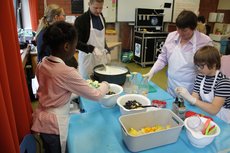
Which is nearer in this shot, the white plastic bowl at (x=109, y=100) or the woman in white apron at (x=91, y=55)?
the white plastic bowl at (x=109, y=100)

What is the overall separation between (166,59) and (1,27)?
1347 millimetres

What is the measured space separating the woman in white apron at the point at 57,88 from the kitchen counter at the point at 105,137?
0.10m

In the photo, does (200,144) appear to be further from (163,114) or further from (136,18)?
(136,18)

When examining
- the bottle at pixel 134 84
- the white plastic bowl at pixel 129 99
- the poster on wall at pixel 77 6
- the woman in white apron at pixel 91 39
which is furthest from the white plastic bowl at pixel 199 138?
the poster on wall at pixel 77 6

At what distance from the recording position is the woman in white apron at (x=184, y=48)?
4.60ft

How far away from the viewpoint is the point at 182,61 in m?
1.54

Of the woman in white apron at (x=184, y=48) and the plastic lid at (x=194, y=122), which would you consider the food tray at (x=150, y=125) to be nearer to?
the plastic lid at (x=194, y=122)

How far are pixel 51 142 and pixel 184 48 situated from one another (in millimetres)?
1183

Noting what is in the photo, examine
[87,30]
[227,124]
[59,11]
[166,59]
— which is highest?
[59,11]

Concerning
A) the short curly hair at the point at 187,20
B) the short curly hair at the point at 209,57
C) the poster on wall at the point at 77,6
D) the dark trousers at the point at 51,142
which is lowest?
the dark trousers at the point at 51,142

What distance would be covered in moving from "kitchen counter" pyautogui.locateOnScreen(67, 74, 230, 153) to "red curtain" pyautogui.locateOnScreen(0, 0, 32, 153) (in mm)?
260

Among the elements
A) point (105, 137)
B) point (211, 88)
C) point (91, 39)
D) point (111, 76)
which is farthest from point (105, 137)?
point (91, 39)


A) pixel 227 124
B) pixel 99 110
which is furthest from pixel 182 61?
pixel 99 110

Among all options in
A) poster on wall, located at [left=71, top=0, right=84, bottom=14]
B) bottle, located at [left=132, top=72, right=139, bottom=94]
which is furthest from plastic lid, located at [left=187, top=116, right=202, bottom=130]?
poster on wall, located at [left=71, top=0, right=84, bottom=14]
